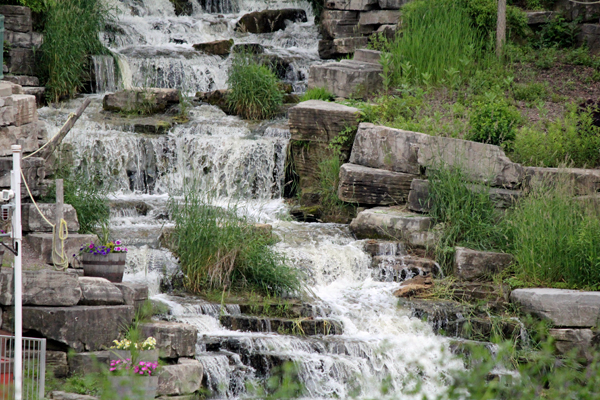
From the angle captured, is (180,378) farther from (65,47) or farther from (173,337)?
(65,47)

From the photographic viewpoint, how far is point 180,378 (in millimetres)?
6418

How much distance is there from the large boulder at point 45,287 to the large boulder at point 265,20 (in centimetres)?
987

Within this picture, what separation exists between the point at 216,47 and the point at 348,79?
3.38 metres

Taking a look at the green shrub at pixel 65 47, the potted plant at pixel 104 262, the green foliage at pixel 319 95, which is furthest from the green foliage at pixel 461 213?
the green shrub at pixel 65 47

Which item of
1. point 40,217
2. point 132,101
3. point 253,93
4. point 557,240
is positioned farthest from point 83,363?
point 253,93

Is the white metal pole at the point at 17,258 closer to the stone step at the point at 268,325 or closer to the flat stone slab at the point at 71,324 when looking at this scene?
the flat stone slab at the point at 71,324

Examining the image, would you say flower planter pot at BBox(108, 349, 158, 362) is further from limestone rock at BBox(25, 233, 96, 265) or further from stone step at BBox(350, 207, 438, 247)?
stone step at BBox(350, 207, 438, 247)

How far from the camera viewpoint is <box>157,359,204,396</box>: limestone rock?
633 centimetres

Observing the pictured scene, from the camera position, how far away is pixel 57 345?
252 inches

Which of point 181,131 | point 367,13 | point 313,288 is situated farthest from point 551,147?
point 367,13

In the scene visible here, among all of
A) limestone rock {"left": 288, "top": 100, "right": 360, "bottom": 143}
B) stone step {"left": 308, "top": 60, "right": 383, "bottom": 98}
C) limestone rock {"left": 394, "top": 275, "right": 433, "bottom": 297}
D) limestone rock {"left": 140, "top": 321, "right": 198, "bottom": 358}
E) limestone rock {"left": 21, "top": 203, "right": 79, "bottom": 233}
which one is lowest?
limestone rock {"left": 394, "top": 275, "right": 433, "bottom": 297}

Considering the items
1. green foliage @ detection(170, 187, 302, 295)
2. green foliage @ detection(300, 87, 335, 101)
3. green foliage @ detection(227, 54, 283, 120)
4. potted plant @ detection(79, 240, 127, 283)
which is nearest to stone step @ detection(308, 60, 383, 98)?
green foliage @ detection(300, 87, 335, 101)

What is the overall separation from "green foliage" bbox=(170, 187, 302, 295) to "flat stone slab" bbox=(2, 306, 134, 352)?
158cm

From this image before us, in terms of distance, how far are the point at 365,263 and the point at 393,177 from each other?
1530mm
